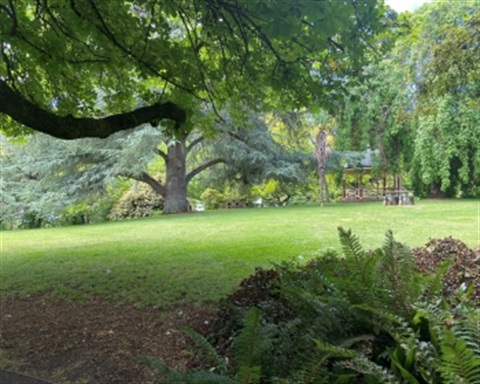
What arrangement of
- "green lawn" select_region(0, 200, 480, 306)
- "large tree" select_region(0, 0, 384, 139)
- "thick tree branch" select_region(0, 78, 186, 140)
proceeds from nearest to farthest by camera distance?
"large tree" select_region(0, 0, 384, 139)
"thick tree branch" select_region(0, 78, 186, 140)
"green lawn" select_region(0, 200, 480, 306)

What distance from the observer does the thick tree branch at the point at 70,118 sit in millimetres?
4254

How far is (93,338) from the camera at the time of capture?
379 centimetres

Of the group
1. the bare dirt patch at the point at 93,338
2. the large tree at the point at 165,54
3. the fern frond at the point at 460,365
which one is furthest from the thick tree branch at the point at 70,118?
the fern frond at the point at 460,365

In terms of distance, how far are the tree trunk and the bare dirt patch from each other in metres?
13.6

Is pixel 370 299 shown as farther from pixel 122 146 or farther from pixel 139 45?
pixel 122 146

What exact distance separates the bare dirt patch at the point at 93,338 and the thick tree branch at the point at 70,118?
2.10m

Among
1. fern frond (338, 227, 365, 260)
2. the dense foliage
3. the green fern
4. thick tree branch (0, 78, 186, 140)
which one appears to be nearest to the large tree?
thick tree branch (0, 78, 186, 140)

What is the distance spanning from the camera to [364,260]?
9.96ft

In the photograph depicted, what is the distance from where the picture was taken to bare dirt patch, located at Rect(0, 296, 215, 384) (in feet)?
10.3

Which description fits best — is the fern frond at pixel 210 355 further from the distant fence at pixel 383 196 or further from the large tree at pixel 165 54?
the distant fence at pixel 383 196

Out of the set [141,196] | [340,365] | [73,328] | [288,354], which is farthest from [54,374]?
[141,196]

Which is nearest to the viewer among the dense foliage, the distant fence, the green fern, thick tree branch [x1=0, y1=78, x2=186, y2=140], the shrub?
the green fern

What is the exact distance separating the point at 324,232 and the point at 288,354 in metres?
7.49

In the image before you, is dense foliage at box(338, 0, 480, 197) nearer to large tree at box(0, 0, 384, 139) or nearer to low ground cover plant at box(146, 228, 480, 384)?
large tree at box(0, 0, 384, 139)
